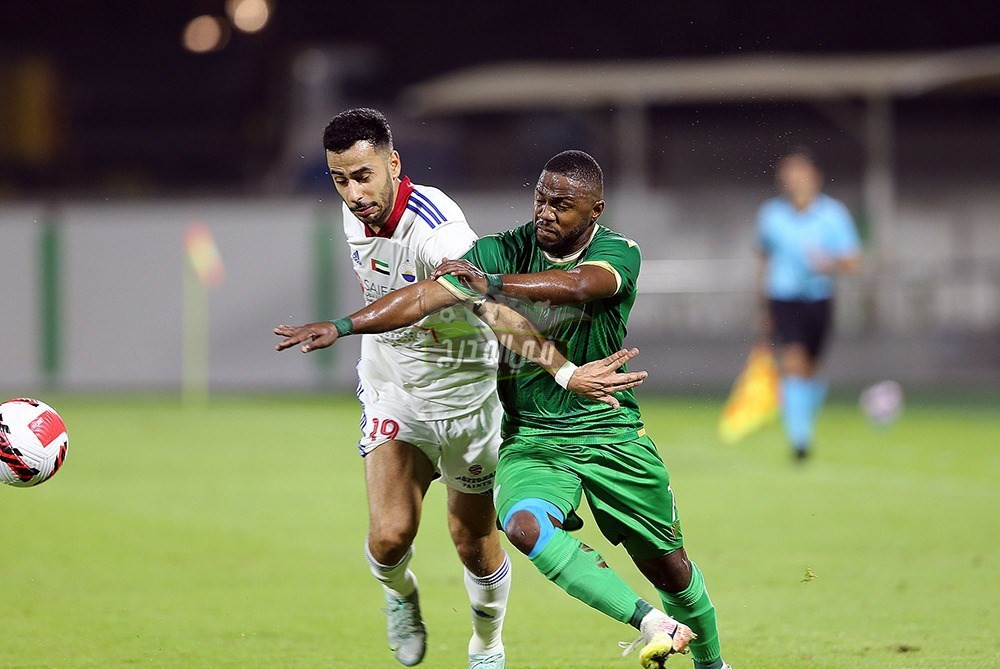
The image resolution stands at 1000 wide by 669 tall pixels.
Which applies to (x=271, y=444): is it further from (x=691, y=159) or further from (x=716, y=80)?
(x=691, y=159)

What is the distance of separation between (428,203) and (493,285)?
0.91 m

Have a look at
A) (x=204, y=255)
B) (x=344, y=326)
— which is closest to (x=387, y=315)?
(x=344, y=326)

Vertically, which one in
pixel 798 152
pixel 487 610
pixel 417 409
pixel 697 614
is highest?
pixel 798 152

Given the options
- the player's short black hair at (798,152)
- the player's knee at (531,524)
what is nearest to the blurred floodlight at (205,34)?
the player's short black hair at (798,152)

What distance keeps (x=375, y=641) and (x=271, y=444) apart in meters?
8.79

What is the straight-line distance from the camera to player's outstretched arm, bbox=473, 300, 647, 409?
5094 mm

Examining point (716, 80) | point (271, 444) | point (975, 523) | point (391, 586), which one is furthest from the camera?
point (716, 80)

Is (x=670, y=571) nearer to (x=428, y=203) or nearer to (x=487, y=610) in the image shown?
(x=487, y=610)

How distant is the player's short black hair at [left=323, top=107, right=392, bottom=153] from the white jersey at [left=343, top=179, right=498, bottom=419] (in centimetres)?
28

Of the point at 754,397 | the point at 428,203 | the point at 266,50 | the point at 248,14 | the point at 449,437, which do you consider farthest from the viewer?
the point at 266,50

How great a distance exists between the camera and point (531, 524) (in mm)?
4902

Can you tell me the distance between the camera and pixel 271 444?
15.2 meters

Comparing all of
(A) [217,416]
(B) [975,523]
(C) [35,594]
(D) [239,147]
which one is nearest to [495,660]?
(C) [35,594]

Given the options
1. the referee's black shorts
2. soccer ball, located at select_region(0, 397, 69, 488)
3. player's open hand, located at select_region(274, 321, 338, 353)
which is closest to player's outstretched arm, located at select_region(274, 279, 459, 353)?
player's open hand, located at select_region(274, 321, 338, 353)
